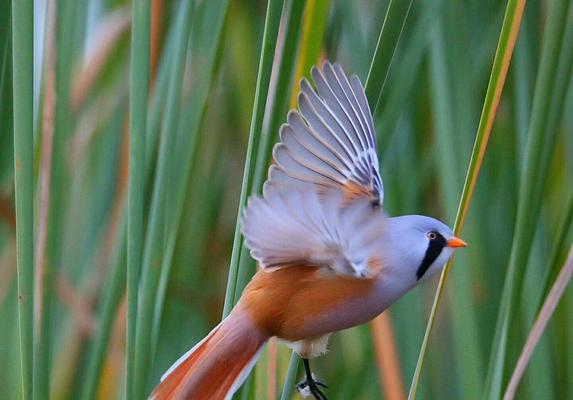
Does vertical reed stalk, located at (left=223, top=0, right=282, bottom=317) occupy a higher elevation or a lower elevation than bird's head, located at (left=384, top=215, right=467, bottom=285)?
higher

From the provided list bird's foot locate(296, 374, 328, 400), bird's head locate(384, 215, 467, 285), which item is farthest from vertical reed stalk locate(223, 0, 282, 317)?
bird's foot locate(296, 374, 328, 400)

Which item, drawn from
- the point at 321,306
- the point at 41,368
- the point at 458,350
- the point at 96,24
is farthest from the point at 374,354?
the point at 96,24

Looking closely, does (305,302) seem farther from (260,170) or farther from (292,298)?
(260,170)

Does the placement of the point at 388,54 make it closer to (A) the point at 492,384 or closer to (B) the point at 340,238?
(B) the point at 340,238

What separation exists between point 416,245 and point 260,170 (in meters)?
0.17

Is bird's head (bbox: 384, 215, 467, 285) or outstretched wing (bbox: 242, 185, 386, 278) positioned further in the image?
bird's head (bbox: 384, 215, 467, 285)

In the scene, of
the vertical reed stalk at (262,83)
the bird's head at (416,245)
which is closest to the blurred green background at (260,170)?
the vertical reed stalk at (262,83)

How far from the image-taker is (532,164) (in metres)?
0.89

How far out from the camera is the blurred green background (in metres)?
0.96

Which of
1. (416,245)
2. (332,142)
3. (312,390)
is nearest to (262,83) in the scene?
(332,142)

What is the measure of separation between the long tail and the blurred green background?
0.13ft

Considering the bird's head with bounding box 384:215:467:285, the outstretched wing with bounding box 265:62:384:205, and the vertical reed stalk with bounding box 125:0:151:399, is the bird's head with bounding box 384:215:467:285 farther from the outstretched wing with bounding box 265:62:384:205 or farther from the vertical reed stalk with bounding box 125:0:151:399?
the vertical reed stalk with bounding box 125:0:151:399

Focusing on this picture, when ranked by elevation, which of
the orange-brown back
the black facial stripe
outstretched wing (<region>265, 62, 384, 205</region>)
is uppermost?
outstretched wing (<region>265, 62, 384, 205</region>)

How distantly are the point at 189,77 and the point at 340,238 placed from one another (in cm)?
63
